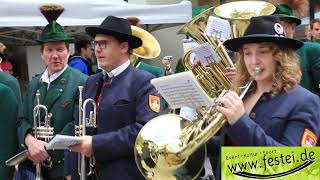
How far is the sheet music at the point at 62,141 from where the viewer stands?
3.18 metres

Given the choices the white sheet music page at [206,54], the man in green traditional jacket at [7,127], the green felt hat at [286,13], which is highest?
the green felt hat at [286,13]

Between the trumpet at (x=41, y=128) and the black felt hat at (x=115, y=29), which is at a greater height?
the black felt hat at (x=115, y=29)

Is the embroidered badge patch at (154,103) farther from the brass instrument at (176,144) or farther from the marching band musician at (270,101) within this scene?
the marching band musician at (270,101)

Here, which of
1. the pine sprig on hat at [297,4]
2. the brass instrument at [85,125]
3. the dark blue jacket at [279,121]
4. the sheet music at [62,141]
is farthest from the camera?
the pine sprig on hat at [297,4]

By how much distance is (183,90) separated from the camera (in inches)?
106

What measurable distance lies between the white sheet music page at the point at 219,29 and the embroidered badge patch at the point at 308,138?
149cm

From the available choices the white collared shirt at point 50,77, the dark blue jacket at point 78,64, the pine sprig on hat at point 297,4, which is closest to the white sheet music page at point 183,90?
the white collared shirt at point 50,77

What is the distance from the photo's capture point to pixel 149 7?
8531mm

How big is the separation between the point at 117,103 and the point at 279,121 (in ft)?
4.33

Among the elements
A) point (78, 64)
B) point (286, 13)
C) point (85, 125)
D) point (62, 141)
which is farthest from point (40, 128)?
point (78, 64)

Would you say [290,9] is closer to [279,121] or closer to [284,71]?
[284,71]

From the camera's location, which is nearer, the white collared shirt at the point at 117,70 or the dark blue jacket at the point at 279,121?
the dark blue jacket at the point at 279,121

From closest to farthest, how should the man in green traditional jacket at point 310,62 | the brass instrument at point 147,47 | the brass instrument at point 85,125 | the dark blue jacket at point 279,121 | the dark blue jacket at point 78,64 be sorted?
the dark blue jacket at point 279,121
the brass instrument at point 85,125
the man in green traditional jacket at point 310,62
the brass instrument at point 147,47
the dark blue jacket at point 78,64

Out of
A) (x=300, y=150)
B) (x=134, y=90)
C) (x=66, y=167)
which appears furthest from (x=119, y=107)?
(x=300, y=150)
